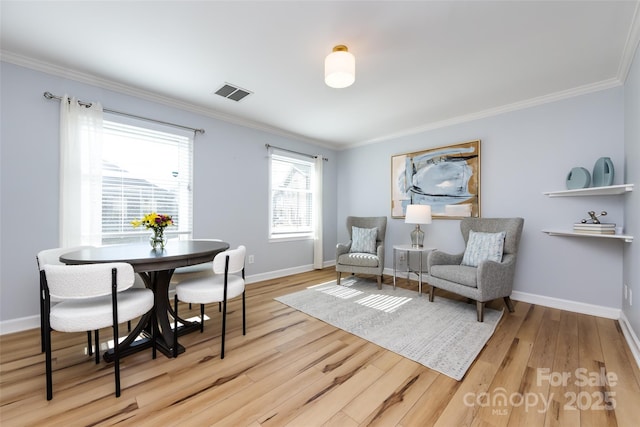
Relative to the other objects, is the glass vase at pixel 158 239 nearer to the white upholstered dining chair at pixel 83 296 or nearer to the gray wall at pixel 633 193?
the white upholstered dining chair at pixel 83 296

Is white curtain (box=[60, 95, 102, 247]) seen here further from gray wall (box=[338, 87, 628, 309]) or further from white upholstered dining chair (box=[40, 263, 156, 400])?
gray wall (box=[338, 87, 628, 309])

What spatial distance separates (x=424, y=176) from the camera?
4039 millimetres

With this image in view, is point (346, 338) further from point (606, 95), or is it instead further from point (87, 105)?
point (606, 95)

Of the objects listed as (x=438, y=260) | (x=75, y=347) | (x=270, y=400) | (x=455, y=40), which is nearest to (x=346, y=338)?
(x=270, y=400)

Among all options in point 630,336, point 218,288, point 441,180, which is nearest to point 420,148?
point 441,180

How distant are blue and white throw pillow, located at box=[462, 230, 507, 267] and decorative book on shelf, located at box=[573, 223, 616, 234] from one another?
2.09ft

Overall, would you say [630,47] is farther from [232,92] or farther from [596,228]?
[232,92]

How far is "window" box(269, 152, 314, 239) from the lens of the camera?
440 cm

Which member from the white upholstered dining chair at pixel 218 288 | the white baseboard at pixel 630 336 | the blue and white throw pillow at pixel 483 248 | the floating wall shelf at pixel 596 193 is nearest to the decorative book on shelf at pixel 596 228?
the floating wall shelf at pixel 596 193

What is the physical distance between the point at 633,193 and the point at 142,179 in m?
4.81

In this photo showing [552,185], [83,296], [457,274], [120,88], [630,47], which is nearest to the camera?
[83,296]

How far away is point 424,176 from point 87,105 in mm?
4275

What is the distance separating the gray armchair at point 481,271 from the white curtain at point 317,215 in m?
2.25

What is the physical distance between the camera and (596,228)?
8.34 ft
